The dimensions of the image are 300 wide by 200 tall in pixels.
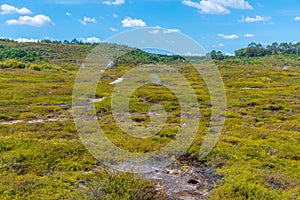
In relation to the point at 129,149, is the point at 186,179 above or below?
below

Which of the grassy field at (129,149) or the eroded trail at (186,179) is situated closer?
the grassy field at (129,149)

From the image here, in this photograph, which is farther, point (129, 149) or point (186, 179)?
point (129, 149)

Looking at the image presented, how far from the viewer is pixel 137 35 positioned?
17750mm

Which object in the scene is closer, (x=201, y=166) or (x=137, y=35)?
(x=201, y=166)

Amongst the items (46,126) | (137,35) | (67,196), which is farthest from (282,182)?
(46,126)

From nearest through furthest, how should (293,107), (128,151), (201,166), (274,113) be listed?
1. (201,166)
2. (128,151)
3. (274,113)
4. (293,107)

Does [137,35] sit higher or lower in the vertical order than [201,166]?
higher

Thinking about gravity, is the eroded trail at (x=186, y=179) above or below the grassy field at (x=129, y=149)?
below

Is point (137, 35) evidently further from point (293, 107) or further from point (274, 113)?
point (293, 107)

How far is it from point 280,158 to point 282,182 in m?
3.65

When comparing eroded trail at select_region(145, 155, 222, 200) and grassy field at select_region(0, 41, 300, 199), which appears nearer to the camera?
grassy field at select_region(0, 41, 300, 199)

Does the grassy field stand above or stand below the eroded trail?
above

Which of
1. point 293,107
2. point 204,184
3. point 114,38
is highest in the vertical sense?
point 114,38

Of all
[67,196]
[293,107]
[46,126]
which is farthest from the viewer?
[293,107]
